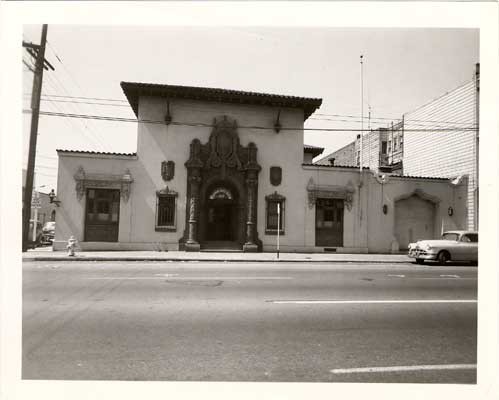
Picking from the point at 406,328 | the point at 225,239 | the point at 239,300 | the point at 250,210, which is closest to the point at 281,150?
the point at 250,210

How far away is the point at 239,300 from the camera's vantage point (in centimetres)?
639

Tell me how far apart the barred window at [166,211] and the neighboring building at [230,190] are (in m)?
0.05

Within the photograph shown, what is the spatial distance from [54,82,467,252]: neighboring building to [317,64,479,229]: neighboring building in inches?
41.1

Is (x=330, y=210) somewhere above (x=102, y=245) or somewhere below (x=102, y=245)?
above

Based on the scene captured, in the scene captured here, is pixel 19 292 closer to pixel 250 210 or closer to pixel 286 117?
pixel 250 210

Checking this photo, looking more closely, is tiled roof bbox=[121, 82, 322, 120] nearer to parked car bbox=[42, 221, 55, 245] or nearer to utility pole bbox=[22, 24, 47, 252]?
utility pole bbox=[22, 24, 47, 252]

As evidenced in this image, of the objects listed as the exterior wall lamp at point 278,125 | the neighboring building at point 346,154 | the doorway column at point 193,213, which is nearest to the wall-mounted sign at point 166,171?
the doorway column at point 193,213

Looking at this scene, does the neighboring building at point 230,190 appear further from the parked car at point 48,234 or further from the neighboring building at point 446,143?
the parked car at point 48,234

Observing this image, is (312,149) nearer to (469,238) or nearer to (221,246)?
(221,246)

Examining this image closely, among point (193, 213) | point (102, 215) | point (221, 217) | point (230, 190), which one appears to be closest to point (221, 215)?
point (221, 217)

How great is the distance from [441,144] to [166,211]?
1481cm

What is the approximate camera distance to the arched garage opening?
20125mm

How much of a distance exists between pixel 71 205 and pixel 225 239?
7958 mm

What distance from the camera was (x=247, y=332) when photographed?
15.1 ft
